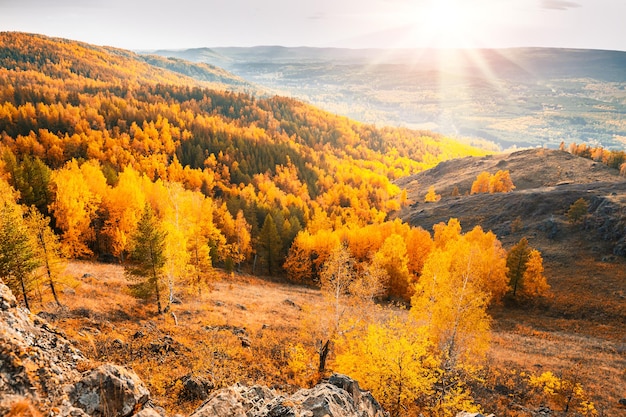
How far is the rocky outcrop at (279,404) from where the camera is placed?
12156 mm

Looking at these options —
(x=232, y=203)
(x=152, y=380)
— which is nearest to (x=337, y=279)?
(x=152, y=380)

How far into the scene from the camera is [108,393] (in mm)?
10875

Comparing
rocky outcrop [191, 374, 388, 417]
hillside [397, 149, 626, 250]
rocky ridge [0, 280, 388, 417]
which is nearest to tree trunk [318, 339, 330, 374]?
rocky outcrop [191, 374, 388, 417]

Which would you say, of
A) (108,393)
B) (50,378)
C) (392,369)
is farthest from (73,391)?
(392,369)

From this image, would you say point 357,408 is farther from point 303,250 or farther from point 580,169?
point 580,169

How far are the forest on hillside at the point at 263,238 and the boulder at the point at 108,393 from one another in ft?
46.3

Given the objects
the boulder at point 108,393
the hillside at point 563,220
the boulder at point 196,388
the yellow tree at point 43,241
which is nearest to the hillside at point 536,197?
the hillside at point 563,220

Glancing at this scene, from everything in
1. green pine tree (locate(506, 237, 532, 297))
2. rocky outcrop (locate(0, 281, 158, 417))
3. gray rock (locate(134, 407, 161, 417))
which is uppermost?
rocky outcrop (locate(0, 281, 158, 417))

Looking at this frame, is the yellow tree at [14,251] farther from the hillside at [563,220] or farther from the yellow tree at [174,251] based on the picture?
the hillside at [563,220]

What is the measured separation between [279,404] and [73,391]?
6.70m

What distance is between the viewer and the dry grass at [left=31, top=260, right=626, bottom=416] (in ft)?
76.3

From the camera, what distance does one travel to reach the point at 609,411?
2825 cm

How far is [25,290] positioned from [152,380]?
1641cm

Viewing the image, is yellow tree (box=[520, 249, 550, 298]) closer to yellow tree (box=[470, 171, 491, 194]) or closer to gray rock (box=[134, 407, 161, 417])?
gray rock (box=[134, 407, 161, 417])
